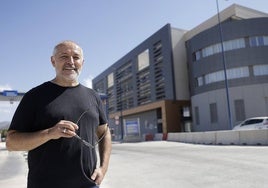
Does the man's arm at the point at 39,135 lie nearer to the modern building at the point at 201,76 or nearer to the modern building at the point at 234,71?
the modern building at the point at 201,76

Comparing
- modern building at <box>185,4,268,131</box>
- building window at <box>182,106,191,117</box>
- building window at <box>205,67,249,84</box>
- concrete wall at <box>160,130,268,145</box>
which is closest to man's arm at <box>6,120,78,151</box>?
concrete wall at <box>160,130,268,145</box>

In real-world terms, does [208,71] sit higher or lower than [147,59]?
lower

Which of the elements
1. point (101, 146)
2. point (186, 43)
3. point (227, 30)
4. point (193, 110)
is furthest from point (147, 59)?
point (101, 146)

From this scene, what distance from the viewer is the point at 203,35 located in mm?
46906

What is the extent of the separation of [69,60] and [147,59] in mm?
62079

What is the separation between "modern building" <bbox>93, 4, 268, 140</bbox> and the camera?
42156mm

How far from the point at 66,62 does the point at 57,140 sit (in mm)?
635

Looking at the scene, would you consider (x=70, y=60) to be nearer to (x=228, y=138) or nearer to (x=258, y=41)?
(x=228, y=138)

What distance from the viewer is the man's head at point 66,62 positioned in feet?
8.05

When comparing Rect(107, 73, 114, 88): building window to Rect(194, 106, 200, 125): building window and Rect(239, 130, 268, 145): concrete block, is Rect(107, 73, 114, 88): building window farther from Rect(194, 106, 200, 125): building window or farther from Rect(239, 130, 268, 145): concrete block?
Rect(239, 130, 268, 145): concrete block

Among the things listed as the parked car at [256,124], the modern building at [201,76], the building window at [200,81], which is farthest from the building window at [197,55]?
the parked car at [256,124]

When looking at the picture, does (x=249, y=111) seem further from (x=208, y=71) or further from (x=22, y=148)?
(x=22, y=148)

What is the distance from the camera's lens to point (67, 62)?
248 centimetres

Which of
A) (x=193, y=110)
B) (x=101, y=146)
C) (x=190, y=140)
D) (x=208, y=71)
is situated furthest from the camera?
(x=193, y=110)
